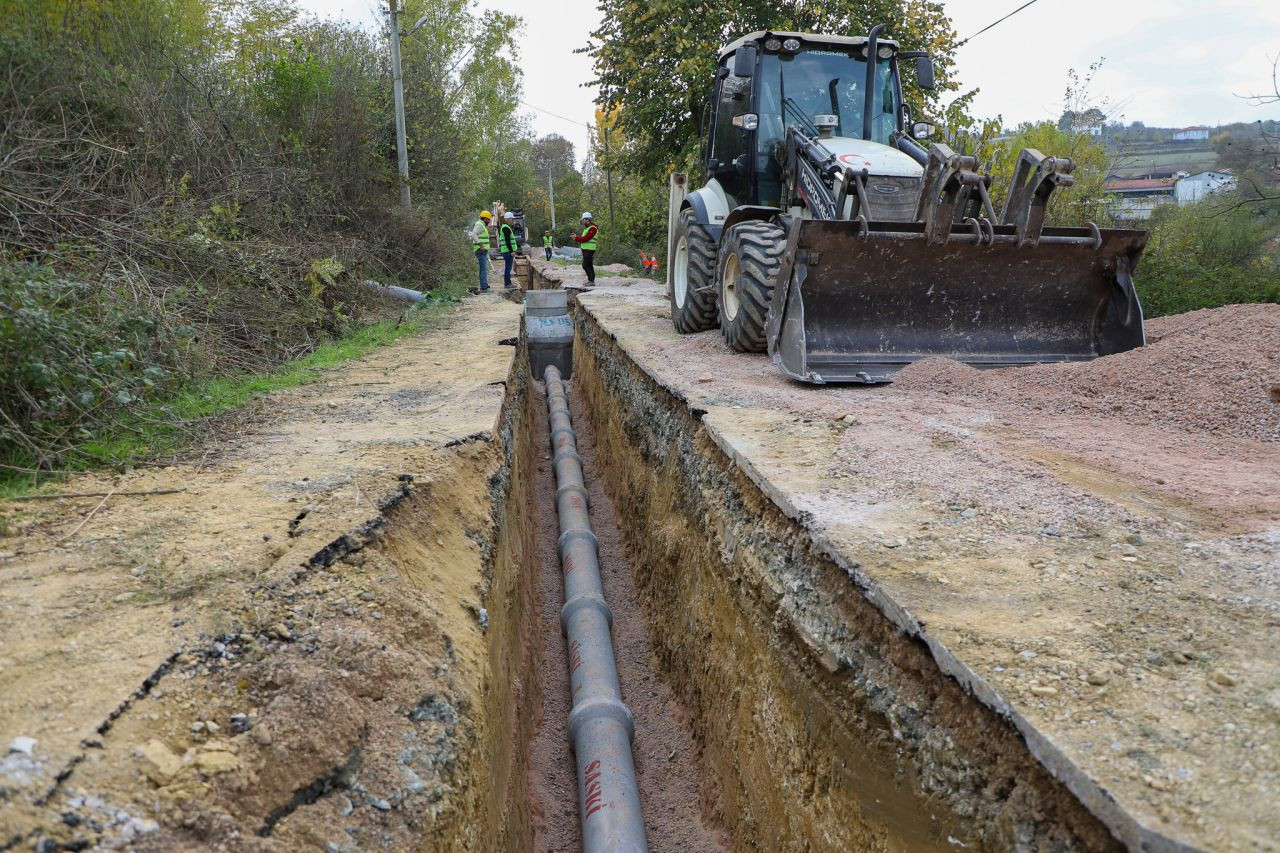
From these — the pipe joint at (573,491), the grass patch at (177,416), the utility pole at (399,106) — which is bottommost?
the pipe joint at (573,491)

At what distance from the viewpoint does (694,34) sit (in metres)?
13.6

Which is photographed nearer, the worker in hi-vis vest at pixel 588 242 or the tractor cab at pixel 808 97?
the tractor cab at pixel 808 97

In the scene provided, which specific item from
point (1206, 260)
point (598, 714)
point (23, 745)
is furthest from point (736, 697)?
point (1206, 260)

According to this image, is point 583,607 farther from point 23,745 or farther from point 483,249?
point 483,249

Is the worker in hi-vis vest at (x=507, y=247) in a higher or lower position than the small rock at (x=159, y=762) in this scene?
higher

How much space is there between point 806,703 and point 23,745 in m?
2.51

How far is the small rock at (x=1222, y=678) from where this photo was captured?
2.05 metres

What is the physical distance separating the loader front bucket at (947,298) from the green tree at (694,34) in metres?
8.10

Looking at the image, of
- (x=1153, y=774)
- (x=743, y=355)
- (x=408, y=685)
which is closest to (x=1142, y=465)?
(x=1153, y=774)

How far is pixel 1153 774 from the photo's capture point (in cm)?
176

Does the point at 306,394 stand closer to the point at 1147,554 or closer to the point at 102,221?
the point at 102,221

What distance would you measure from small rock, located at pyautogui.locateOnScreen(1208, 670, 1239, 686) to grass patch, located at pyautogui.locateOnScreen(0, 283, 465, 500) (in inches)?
168

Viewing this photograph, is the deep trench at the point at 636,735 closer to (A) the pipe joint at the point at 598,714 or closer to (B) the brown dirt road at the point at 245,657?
(A) the pipe joint at the point at 598,714

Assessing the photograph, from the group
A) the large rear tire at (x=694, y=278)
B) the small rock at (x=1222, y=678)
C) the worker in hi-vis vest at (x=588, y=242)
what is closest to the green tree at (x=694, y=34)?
the worker in hi-vis vest at (x=588, y=242)
